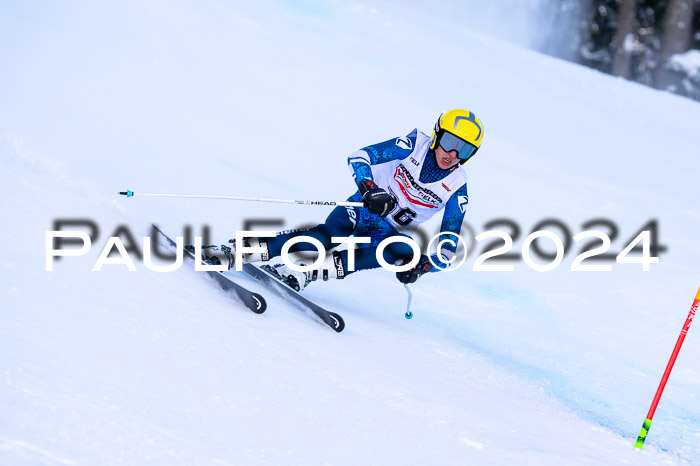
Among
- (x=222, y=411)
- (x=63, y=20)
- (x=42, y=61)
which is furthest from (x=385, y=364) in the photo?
(x=63, y=20)

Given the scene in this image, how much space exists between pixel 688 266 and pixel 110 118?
204 inches

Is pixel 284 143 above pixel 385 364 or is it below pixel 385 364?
above

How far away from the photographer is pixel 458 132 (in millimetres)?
4395

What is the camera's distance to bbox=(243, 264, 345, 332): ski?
4098 millimetres

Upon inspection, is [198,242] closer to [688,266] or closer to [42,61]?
[42,61]

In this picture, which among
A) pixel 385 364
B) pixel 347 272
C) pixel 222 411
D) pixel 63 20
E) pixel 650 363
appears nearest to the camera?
pixel 222 411

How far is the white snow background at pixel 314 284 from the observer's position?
2662mm

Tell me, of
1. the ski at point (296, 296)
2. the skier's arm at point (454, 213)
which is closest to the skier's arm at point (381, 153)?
the skier's arm at point (454, 213)

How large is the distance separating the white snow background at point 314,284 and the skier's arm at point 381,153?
0.82m

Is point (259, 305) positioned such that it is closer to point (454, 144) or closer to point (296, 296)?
point (296, 296)

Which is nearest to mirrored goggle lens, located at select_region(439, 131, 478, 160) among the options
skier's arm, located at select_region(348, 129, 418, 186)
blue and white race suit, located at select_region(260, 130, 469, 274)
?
blue and white race suit, located at select_region(260, 130, 469, 274)

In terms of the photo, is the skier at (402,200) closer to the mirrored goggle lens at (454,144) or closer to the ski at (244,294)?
the mirrored goggle lens at (454,144)

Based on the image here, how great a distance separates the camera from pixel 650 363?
553cm

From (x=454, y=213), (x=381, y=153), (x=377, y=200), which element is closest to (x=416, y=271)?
(x=454, y=213)
